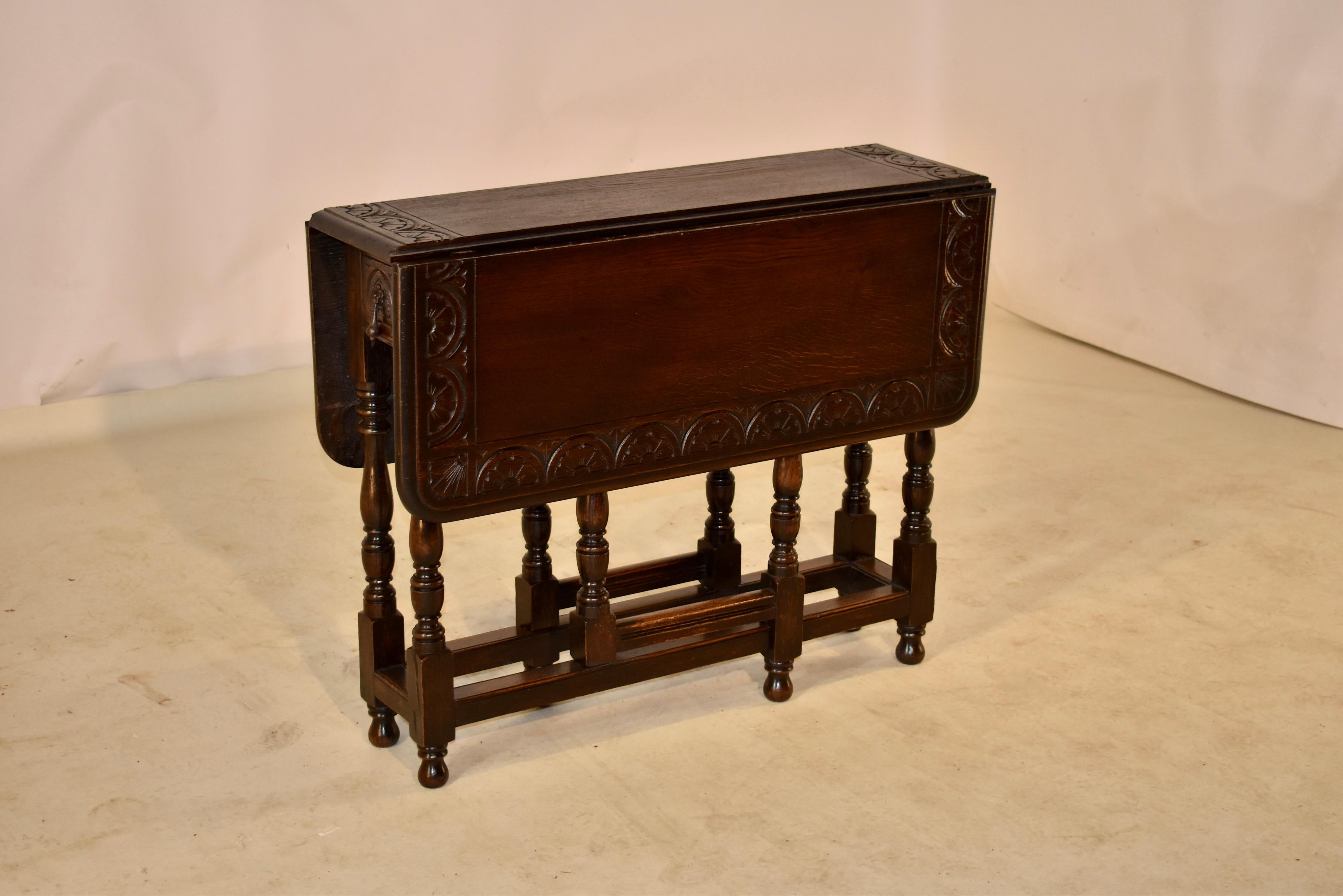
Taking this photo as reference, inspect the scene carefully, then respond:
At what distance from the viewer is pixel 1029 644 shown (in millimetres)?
3314

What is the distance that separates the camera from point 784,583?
301 centimetres

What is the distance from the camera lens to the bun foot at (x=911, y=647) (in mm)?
3217

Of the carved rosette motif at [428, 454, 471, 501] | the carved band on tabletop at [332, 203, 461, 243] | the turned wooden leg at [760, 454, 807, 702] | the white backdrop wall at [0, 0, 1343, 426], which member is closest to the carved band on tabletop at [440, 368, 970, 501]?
the carved rosette motif at [428, 454, 471, 501]

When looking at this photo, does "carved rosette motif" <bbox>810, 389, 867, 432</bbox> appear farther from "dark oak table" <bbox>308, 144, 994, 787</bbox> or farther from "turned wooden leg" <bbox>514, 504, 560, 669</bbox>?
"turned wooden leg" <bbox>514, 504, 560, 669</bbox>

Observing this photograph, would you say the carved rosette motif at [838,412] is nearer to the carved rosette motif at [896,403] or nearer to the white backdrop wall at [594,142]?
the carved rosette motif at [896,403]

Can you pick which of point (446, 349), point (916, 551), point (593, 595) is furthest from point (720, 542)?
point (446, 349)

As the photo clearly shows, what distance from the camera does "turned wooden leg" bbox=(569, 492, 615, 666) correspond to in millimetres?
2799

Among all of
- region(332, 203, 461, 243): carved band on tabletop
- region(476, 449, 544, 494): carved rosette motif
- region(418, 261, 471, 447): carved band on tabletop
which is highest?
region(332, 203, 461, 243): carved band on tabletop

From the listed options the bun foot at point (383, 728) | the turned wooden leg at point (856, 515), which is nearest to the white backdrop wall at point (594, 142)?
the turned wooden leg at point (856, 515)

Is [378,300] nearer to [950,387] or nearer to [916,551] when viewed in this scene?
[950,387]

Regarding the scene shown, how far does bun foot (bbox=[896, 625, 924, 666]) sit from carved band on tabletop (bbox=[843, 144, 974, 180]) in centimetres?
92

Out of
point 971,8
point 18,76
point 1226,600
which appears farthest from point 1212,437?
point 18,76

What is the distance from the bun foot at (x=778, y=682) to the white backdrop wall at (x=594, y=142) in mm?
2398

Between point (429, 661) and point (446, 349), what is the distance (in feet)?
1.87
